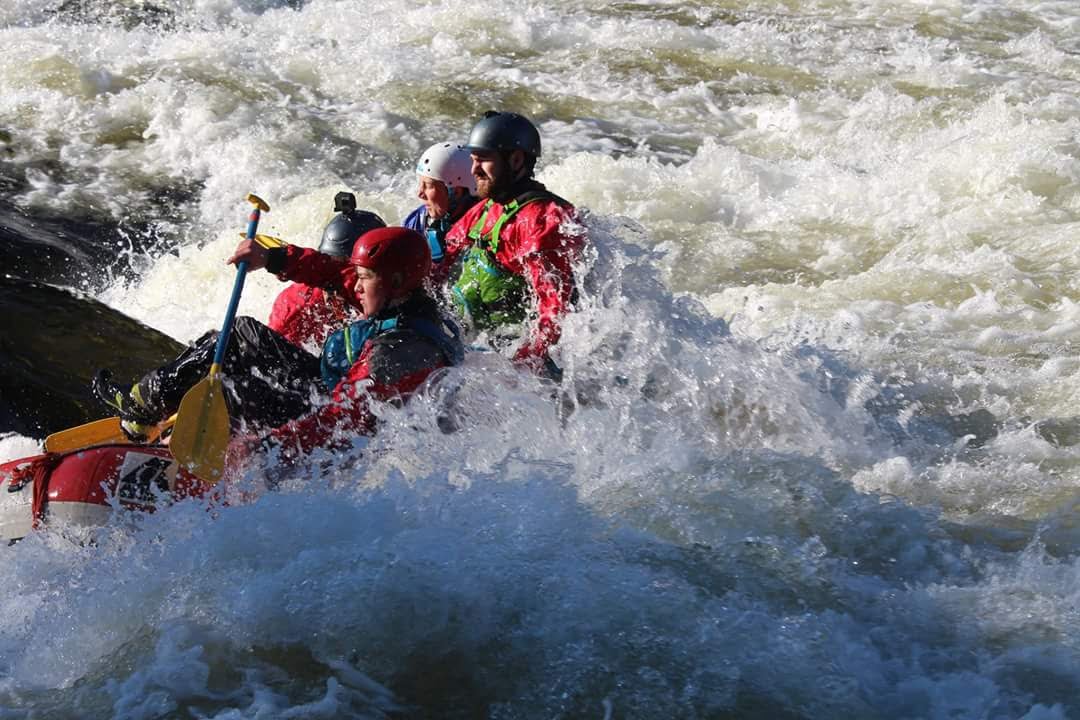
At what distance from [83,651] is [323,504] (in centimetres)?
96

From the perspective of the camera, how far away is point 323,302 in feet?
18.9

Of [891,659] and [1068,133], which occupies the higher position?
[1068,133]

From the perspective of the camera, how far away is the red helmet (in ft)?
15.3

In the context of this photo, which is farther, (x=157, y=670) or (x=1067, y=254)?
A: (x=1067, y=254)

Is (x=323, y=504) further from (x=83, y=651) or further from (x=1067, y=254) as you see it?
(x=1067, y=254)

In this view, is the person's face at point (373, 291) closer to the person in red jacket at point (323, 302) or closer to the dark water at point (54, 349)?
the person in red jacket at point (323, 302)

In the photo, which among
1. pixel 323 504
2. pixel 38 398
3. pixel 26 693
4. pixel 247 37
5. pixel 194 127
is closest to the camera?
pixel 26 693

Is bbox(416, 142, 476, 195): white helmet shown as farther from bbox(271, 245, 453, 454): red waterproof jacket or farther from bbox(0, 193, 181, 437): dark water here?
bbox(271, 245, 453, 454): red waterproof jacket

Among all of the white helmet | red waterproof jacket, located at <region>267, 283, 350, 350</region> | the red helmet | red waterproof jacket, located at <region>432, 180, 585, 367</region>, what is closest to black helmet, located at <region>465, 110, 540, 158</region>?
red waterproof jacket, located at <region>432, 180, 585, 367</region>

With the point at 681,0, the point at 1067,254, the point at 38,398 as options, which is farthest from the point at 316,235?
the point at 681,0

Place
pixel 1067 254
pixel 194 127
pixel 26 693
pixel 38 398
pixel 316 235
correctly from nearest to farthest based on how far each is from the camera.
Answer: pixel 26 693, pixel 38 398, pixel 1067 254, pixel 316 235, pixel 194 127

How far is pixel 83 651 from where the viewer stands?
405 centimetres

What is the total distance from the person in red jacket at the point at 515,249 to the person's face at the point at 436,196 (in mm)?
264

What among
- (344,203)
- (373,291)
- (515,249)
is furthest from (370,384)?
(344,203)
